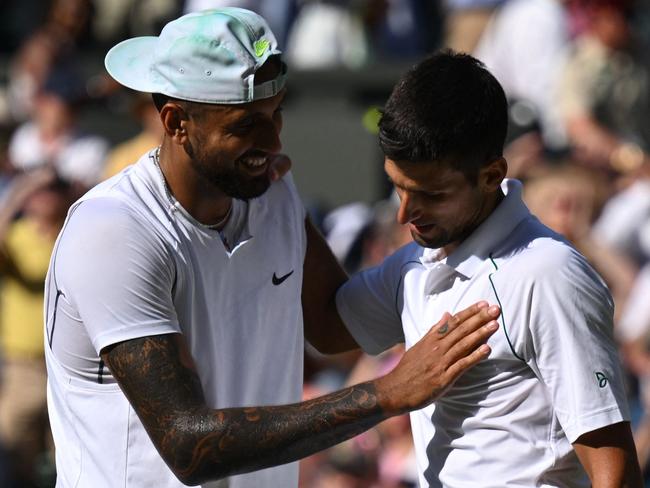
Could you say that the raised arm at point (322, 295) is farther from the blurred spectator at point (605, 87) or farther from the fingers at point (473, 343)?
the blurred spectator at point (605, 87)

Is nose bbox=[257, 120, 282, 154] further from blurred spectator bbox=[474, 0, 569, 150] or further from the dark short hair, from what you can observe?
blurred spectator bbox=[474, 0, 569, 150]

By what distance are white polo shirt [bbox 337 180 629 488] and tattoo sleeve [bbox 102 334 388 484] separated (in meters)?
0.21

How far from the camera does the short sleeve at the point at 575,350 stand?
2658 mm

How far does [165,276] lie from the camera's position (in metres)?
2.93

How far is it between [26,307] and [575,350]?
521cm

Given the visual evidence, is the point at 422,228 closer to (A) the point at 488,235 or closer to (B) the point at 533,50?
(A) the point at 488,235

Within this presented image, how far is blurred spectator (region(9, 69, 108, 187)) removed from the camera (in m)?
8.28

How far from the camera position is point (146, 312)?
2842 millimetres

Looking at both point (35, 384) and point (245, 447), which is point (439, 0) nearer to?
point (35, 384)

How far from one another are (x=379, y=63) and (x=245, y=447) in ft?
18.9

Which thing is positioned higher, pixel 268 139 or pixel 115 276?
pixel 268 139

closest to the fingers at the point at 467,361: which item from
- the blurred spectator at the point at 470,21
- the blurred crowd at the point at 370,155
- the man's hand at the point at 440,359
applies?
the man's hand at the point at 440,359

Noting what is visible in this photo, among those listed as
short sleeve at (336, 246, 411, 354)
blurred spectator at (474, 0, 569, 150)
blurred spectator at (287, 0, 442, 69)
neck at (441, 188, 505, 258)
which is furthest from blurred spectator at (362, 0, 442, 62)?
neck at (441, 188, 505, 258)

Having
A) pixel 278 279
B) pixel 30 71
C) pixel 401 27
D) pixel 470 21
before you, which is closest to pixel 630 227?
pixel 470 21
